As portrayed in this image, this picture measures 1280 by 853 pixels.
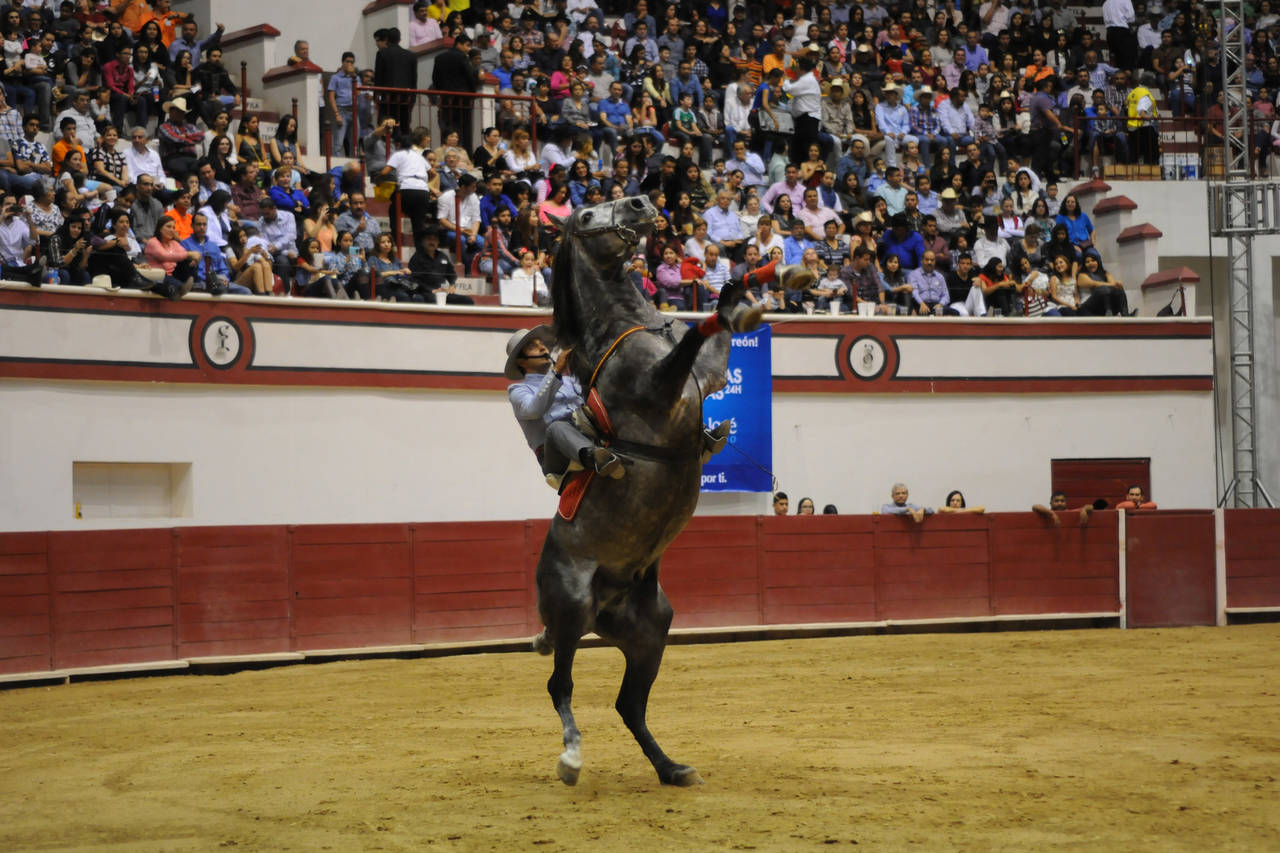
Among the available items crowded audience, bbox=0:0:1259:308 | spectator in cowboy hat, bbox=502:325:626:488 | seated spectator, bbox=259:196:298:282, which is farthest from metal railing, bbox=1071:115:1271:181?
spectator in cowboy hat, bbox=502:325:626:488

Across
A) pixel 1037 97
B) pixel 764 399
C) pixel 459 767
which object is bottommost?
pixel 459 767

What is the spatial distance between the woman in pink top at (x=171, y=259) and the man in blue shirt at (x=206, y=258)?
0.43 feet

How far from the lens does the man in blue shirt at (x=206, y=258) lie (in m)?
14.3

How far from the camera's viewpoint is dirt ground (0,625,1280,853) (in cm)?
607

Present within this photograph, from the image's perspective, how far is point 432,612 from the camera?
14.5 meters

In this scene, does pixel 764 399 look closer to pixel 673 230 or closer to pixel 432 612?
pixel 673 230

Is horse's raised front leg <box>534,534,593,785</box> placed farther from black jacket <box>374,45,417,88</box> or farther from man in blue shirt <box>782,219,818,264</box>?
black jacket <box>374,45,417,88</box>

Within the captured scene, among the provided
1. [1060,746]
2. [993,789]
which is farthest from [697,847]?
[1060,746]

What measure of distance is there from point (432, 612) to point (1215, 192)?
12.0 m

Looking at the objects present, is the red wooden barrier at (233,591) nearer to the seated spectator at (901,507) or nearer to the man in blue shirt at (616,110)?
the seated spectator at (901,507)

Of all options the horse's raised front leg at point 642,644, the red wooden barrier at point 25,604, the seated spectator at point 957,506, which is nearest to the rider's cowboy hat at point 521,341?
the horse's raised front leg at point 642,644

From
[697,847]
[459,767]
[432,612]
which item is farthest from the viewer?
[432,612]

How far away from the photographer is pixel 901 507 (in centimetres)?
1639

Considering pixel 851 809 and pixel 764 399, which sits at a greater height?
pixel 764 399
